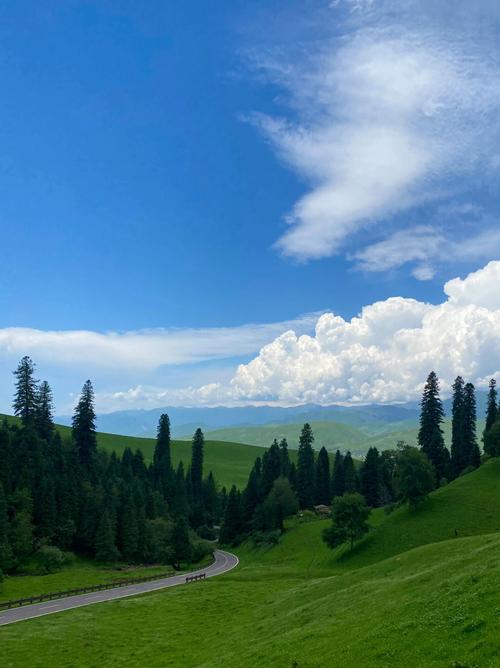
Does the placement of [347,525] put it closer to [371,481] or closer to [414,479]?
[414,479]

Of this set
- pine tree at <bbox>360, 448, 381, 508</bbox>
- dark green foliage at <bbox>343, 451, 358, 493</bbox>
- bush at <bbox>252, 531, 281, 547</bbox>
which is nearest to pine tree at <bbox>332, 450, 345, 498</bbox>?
dark green foliage at <bbox>343, 451, 358, 493</bbox>

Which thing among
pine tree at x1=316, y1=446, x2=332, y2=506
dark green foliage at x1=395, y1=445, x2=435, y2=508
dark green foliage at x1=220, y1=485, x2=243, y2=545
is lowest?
dark green foliage at x1=220, y1=485, x2=243, y2=545

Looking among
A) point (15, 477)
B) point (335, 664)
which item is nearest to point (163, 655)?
point (335, 664)

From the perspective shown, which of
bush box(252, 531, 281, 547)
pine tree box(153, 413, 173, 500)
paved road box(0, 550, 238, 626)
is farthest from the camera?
pine tree box(153, 413, 173, 500)

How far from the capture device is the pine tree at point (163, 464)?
519 feet

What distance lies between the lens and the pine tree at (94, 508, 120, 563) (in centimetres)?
10362

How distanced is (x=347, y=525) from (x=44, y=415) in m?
85.7

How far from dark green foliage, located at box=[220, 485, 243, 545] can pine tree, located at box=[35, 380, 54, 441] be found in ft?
176

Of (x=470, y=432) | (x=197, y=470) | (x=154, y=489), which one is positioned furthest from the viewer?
(x=197, y=470)

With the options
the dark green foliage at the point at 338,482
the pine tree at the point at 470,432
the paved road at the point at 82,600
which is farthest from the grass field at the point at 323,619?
the dark green foliage at the point at 338,482

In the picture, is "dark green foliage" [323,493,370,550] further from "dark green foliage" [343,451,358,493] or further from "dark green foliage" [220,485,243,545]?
"dark green foliage" [220,485,243,545]

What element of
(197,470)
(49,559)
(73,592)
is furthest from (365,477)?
(73,592)

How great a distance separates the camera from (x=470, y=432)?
12594 cm

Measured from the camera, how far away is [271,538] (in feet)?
383
